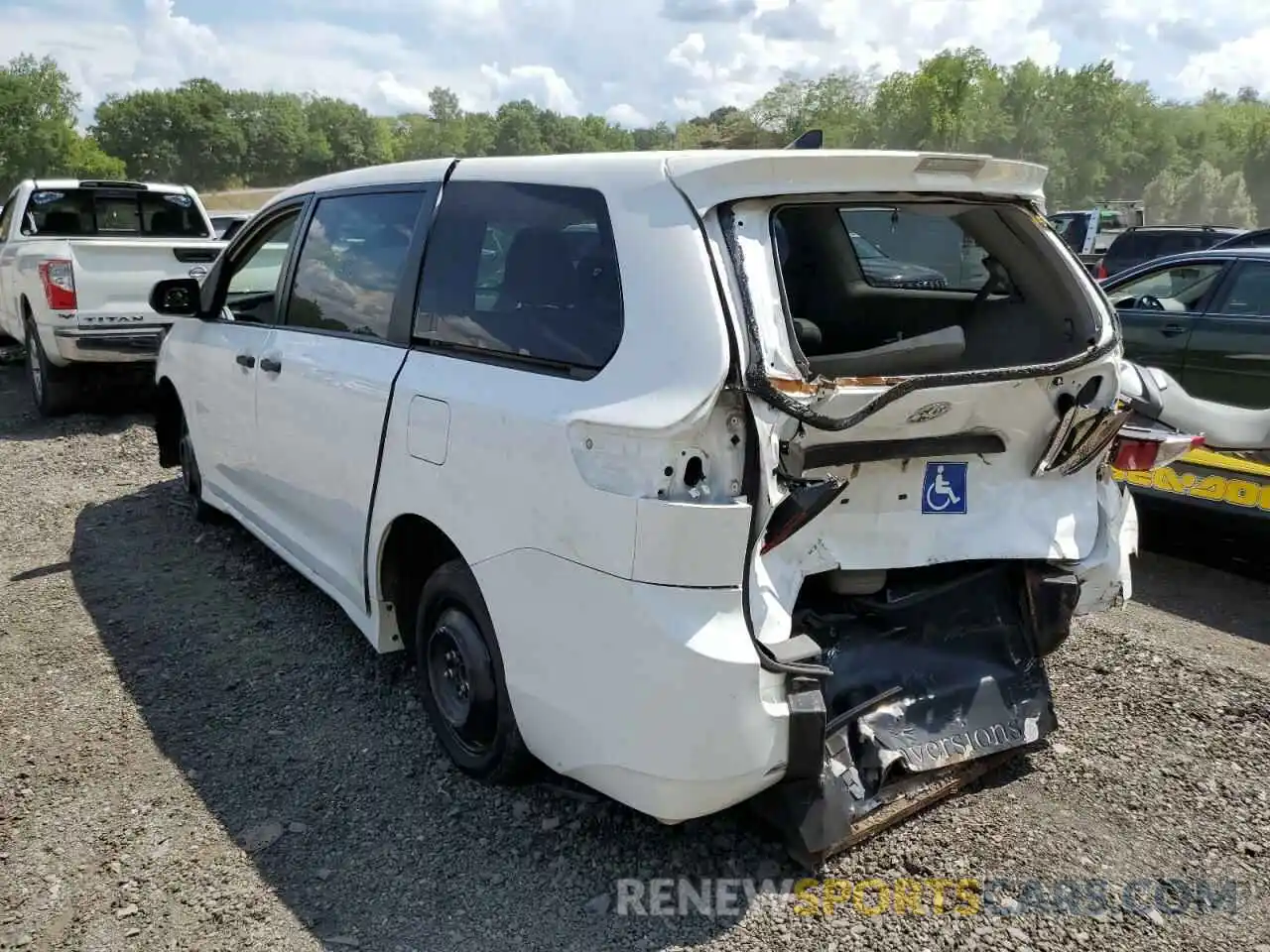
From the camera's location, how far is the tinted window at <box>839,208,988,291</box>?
3.78 meters

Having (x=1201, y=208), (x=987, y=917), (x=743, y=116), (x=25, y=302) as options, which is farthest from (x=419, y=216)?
(x=1201, y=208)

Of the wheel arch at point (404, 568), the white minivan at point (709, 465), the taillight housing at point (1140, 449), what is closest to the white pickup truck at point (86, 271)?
the white minivan at point (709, 465)

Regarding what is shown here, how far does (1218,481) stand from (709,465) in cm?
360

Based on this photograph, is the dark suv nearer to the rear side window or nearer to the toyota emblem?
the rear side window

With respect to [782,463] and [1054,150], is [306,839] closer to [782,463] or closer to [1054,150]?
[782,463]

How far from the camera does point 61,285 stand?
7.77 m

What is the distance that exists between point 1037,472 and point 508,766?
5.98 feet

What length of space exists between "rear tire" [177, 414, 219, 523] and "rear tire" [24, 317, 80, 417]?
3.29 metres

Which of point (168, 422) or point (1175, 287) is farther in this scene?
point (1175, 287)

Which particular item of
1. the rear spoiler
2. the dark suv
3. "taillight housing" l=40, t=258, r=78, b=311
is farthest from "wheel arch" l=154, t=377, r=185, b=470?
the dark suv

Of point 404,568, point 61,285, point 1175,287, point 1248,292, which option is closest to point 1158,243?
point 1175,287

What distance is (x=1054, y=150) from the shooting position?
70812 millimetres

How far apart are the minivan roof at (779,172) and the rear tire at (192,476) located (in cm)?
306

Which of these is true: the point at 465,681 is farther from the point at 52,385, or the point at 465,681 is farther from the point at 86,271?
the point at 52,385
